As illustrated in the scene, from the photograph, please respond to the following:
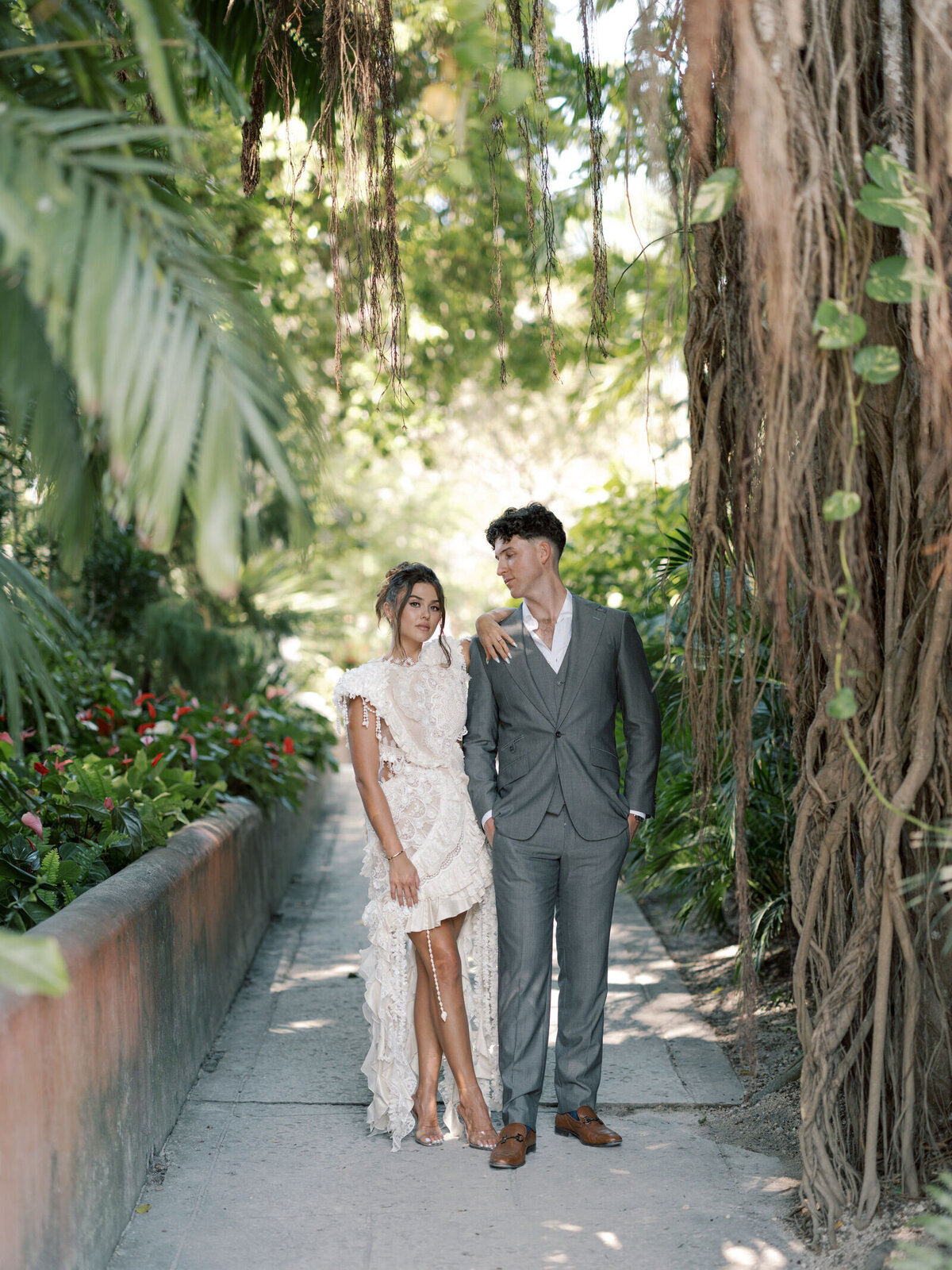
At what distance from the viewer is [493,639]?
157 inches

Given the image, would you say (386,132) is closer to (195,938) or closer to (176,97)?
(176,97)

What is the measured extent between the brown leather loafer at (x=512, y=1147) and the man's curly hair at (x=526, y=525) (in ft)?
6.21

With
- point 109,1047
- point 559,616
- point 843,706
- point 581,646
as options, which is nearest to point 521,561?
point 559,616

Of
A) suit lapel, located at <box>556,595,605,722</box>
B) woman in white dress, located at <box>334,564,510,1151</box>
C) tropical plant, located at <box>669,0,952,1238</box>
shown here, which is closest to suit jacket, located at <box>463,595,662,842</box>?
suit lapel, located at <box>556,595,605,722</box>

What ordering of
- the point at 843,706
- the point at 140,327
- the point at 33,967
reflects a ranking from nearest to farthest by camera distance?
the point at 33,967, the point at 140,327, the point at 843,706

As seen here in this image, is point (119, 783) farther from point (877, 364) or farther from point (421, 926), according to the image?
point (877, 364)

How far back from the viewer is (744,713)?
293 cm

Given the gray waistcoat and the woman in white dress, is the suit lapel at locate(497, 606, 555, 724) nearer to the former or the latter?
the gray waistcoat

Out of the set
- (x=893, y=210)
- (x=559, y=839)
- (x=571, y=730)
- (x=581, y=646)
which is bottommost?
(x=559, y=839)

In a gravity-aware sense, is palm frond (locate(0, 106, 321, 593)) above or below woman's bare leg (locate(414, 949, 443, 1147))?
above

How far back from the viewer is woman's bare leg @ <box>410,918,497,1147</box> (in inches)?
153

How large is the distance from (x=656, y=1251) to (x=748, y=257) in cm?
253

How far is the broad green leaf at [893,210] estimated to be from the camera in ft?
8.04

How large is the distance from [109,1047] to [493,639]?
5.69 ft
